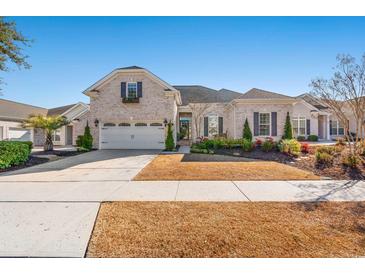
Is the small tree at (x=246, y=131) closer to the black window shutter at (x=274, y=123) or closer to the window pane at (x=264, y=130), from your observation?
the window pane at (x=264, y=130)

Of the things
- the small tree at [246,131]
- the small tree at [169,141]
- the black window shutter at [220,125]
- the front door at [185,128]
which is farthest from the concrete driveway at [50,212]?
the front door at [185,128]

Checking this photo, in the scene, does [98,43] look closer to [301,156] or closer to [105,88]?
[105,88]

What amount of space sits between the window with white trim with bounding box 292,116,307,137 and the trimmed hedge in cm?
2264

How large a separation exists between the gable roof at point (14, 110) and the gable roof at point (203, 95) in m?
17.4

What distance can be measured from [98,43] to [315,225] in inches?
453

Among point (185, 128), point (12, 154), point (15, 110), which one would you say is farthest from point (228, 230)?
point (15, 110)

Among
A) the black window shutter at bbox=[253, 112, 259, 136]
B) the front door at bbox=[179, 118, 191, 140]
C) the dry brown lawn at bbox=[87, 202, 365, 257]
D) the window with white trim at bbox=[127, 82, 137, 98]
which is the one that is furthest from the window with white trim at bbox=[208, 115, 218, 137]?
the dry brown lawn at bbox=[87, 202, 365, 257]

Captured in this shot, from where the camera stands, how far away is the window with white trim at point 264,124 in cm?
1688

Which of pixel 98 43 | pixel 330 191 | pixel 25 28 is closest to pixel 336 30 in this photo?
pixel 330 191

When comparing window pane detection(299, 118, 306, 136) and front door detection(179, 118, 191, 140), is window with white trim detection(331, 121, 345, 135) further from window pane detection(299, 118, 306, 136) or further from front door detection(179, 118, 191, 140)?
front door detection(179, 118, 191, 140)

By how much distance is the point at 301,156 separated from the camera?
34.9 ft

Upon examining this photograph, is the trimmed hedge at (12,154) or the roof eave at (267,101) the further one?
the roof eave at (267,101)
